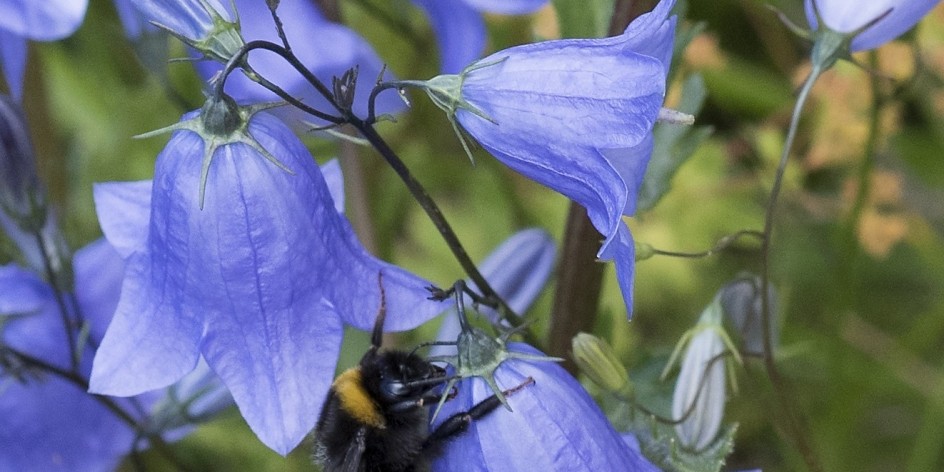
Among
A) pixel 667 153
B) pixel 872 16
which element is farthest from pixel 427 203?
pixel 872 16

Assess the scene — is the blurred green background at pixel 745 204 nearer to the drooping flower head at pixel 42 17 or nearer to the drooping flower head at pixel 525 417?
the drooping flower head at pixel 42 17

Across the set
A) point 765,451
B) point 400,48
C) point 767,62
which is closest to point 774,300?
point 765,451

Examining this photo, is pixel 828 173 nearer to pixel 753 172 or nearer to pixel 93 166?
pixel 753 172

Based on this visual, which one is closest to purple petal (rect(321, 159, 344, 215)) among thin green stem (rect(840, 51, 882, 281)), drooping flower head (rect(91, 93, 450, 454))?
drooping flower head (rect(91, 93, 450, 454))

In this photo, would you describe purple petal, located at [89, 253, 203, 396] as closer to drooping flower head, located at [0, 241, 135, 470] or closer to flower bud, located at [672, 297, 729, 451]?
drooping flower head, located at [0, 241, 135, 470]

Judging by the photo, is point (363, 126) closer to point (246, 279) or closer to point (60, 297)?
point (246, 279)

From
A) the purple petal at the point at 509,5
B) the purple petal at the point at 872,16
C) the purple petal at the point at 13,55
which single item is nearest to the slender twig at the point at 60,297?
the purple petal at the point at 13,55
